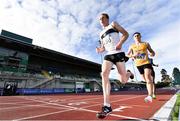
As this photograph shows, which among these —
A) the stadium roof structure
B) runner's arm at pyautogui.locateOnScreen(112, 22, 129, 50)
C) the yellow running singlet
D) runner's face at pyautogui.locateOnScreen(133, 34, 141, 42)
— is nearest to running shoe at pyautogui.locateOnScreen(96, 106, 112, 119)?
runner's arm at pyautogui.locateOnScreen(112, 22, 129, 50)

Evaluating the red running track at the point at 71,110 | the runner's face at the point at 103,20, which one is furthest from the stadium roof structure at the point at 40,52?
the runner's face at the point at 103,20

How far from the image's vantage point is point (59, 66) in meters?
54.5

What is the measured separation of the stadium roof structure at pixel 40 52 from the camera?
40.4m

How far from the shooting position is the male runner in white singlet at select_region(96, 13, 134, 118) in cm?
396

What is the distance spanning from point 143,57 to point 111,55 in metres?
1.77

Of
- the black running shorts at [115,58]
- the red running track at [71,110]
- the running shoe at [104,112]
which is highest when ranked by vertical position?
the black running shorts at [115,58]

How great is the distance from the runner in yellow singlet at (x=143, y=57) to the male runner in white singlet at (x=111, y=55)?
4.41 ft

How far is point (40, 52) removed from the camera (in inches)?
1876

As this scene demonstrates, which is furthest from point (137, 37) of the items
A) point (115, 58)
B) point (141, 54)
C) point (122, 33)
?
point (115, 58)

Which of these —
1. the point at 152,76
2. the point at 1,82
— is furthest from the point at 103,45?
the point at 1,82

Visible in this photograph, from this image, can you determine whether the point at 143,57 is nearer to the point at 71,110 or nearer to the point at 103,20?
the point at 103,20

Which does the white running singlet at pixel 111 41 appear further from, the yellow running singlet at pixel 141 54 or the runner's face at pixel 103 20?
the yellow running singlet at pixel 141 54

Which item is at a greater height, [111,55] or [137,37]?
[137,37]

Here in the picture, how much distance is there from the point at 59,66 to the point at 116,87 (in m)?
28.1
